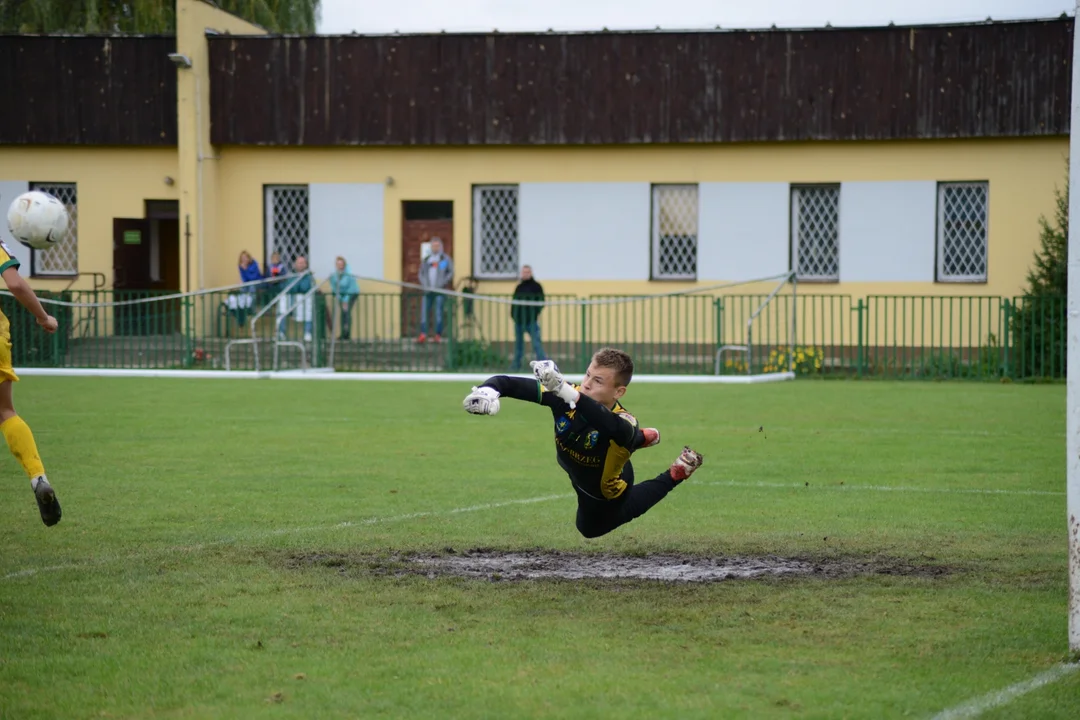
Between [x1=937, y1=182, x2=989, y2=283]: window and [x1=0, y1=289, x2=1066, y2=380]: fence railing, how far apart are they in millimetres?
1334

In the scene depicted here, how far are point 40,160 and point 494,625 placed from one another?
103ft

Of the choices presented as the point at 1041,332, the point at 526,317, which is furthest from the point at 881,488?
the point at 526,317

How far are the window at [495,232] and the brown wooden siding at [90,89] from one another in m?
7.54

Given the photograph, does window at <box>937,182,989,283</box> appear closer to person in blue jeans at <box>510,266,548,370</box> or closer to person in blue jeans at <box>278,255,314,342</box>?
person in blue jeans at <box>510,266,548,370</box>

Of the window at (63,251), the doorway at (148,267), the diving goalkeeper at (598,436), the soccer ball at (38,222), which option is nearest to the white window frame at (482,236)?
the doorway at (148,267)

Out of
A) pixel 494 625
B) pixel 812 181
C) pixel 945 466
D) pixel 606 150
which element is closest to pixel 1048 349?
pixel 812 181

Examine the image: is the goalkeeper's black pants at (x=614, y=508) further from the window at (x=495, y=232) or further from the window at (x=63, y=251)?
the window at (x=63, y=251)

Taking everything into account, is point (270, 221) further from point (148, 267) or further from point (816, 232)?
point (816, 232)

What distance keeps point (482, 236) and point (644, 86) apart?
5198 mm

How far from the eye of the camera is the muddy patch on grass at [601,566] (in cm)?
845

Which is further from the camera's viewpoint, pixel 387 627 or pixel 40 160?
pixel 40 160

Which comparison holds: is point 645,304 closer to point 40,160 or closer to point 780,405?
point 780,405

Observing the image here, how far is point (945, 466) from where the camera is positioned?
45.8 feet

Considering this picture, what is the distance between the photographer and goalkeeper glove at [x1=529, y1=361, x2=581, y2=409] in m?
7.28
